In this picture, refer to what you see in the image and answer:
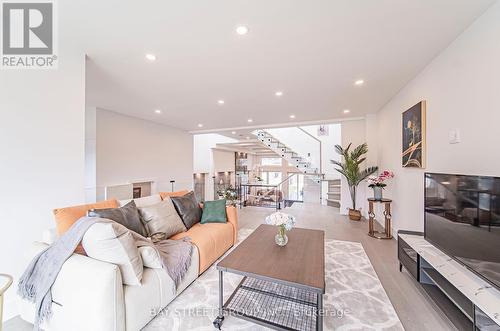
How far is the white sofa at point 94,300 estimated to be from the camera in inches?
51.4

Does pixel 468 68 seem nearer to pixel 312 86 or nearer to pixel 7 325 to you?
pixel 312 86

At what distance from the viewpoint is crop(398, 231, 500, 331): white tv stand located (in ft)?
4.19

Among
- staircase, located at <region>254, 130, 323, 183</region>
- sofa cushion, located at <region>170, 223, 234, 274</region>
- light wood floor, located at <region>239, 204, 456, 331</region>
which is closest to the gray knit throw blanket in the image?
sofa cushion, located at <region>170, 223, 234, 274</region>

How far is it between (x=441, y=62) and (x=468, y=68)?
0.48m

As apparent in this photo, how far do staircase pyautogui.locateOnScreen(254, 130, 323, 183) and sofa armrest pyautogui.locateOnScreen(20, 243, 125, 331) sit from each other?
662 centimetres

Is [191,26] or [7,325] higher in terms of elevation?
[191,26]

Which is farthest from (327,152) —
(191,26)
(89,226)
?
(89,226)

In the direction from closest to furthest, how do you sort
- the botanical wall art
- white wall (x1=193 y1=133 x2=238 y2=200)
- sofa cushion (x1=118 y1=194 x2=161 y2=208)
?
sofa cushion (x1=118 y1=194 x2=161 y2=208) → the botanical wall art → white wall (x1=193 y1=133 x2=238 y2=200)

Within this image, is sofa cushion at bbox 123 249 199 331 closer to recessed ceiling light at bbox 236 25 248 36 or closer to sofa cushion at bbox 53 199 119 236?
sofa cushion at bbox 53 199 119 236

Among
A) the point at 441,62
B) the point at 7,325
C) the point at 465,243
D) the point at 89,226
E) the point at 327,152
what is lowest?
the point at 7,325

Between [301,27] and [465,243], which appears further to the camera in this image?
[301,27]

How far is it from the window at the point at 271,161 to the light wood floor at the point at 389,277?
725cm

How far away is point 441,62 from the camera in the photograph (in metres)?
2.26

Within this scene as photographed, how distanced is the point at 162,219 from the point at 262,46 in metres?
2.33
